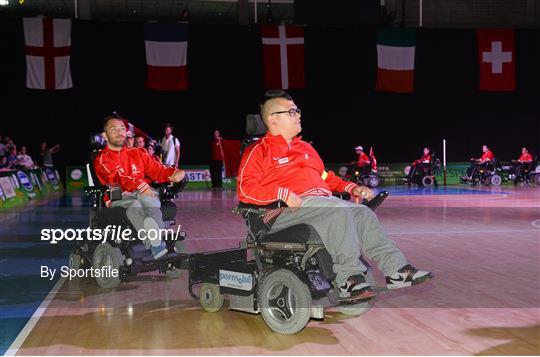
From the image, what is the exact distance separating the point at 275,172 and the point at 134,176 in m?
1.87

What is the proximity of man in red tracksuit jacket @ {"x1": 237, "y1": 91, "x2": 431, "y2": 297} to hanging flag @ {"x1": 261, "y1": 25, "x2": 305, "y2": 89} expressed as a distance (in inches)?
561

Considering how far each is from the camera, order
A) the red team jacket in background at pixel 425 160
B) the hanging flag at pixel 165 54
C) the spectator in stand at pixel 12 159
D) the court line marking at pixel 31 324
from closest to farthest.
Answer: the court line marking at pixel 31 324 < the spectator in stand at pixel 12 159 < the hanging flag at pixel 165 54 < the red team jacket in background at pixel 425 160

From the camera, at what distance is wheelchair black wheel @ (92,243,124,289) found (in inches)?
197

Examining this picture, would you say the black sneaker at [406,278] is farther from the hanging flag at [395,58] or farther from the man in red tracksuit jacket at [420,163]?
the man in red tracksuit jacket at [420,163]

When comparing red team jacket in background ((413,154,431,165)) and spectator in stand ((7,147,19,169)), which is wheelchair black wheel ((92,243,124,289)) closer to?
spectator in stand ((7,147,19,169))

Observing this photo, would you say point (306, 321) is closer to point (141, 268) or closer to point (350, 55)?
point (141, 268)

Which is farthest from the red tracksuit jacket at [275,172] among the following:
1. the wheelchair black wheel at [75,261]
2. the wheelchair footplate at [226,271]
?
the wheelchair black wheel at [75,261]

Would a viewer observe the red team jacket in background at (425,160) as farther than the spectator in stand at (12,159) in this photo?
Yes

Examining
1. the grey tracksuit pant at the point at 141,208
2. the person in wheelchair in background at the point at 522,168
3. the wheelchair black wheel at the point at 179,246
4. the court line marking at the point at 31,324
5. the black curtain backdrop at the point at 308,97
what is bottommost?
the person in wheelchair in background at the point at 522,168

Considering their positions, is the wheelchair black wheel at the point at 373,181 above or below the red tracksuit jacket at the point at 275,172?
below

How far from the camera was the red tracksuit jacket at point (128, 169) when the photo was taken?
532 cm

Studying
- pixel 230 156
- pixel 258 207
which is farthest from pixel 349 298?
pixel 230 156

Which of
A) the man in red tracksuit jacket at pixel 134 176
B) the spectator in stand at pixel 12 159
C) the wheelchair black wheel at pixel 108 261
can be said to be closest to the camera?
the wheelchair black wheel at pixel 108 261

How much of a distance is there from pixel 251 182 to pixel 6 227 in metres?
6.35
